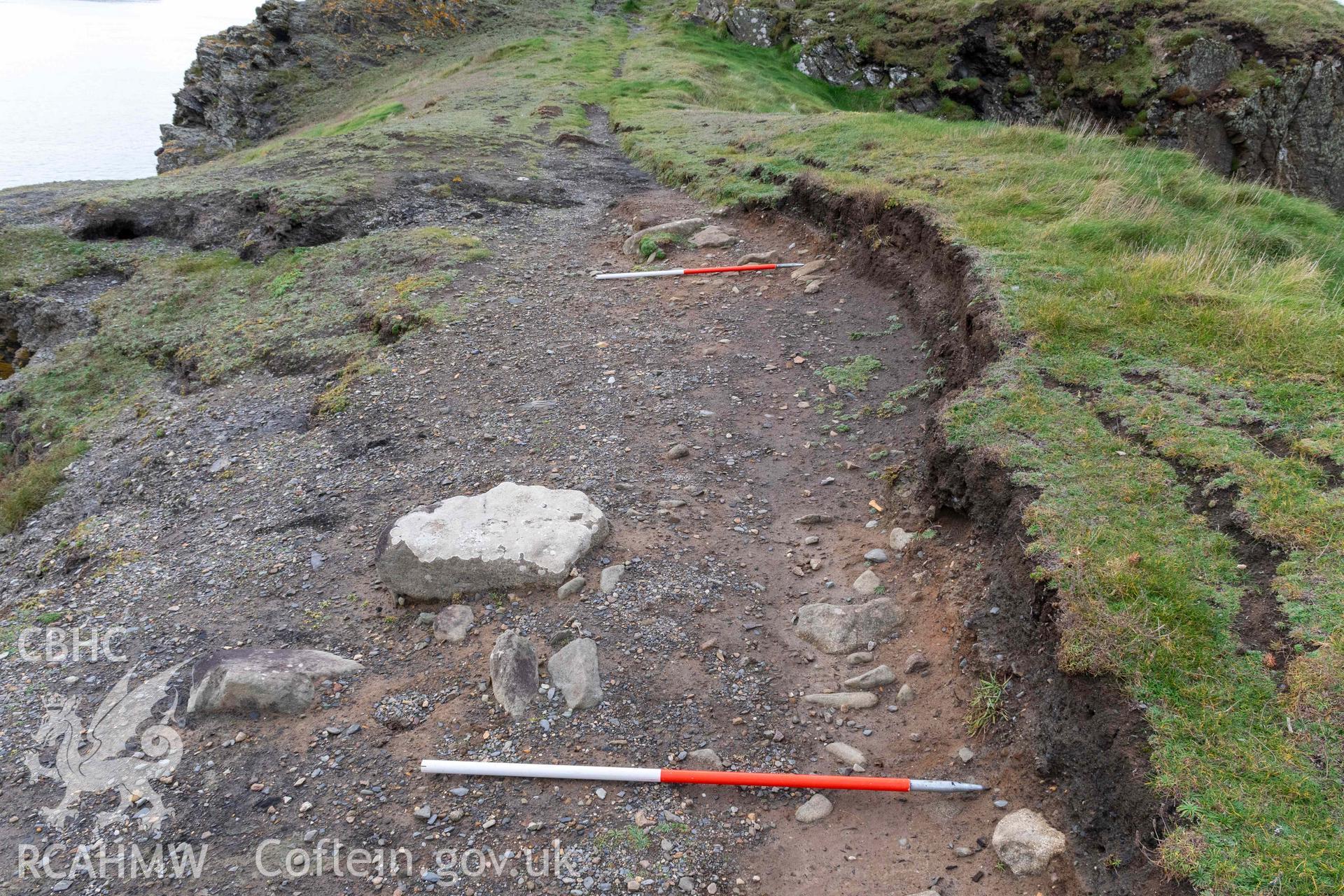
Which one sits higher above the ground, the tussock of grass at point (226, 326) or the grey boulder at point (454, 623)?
the tussock of grass at point (226, 326)

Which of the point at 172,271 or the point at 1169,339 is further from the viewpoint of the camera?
the point at 172,271

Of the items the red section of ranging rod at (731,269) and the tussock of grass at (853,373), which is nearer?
the tussock of grass at (853,373)


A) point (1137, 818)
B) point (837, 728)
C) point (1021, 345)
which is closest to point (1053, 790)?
point (1137, 818)

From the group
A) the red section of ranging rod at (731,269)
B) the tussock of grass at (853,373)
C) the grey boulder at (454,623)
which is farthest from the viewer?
the red section of ranging rod at (731,269)

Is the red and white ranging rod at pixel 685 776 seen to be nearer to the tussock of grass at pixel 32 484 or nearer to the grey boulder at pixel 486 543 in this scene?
the grey boulder at pixel 486 543

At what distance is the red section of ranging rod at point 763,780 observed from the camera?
4.63 metres

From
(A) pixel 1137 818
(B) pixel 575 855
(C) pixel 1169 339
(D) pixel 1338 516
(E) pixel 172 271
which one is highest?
(E) pixel 172 271

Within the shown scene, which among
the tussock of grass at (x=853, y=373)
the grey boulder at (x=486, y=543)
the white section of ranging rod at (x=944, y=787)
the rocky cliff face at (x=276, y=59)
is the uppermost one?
the rocky cliff face at (x=276, y=59)

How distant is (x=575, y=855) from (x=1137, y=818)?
2890mm

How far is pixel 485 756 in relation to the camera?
4953 mm

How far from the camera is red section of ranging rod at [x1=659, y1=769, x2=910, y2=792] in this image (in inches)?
182

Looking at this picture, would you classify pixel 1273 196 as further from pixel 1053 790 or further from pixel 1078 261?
pixel 1053 790

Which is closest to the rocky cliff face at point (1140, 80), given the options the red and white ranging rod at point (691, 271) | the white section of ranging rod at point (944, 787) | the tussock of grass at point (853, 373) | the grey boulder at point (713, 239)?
the grey boulder at point (713, 239)

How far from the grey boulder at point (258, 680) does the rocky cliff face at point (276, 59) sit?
3792 centimetres
